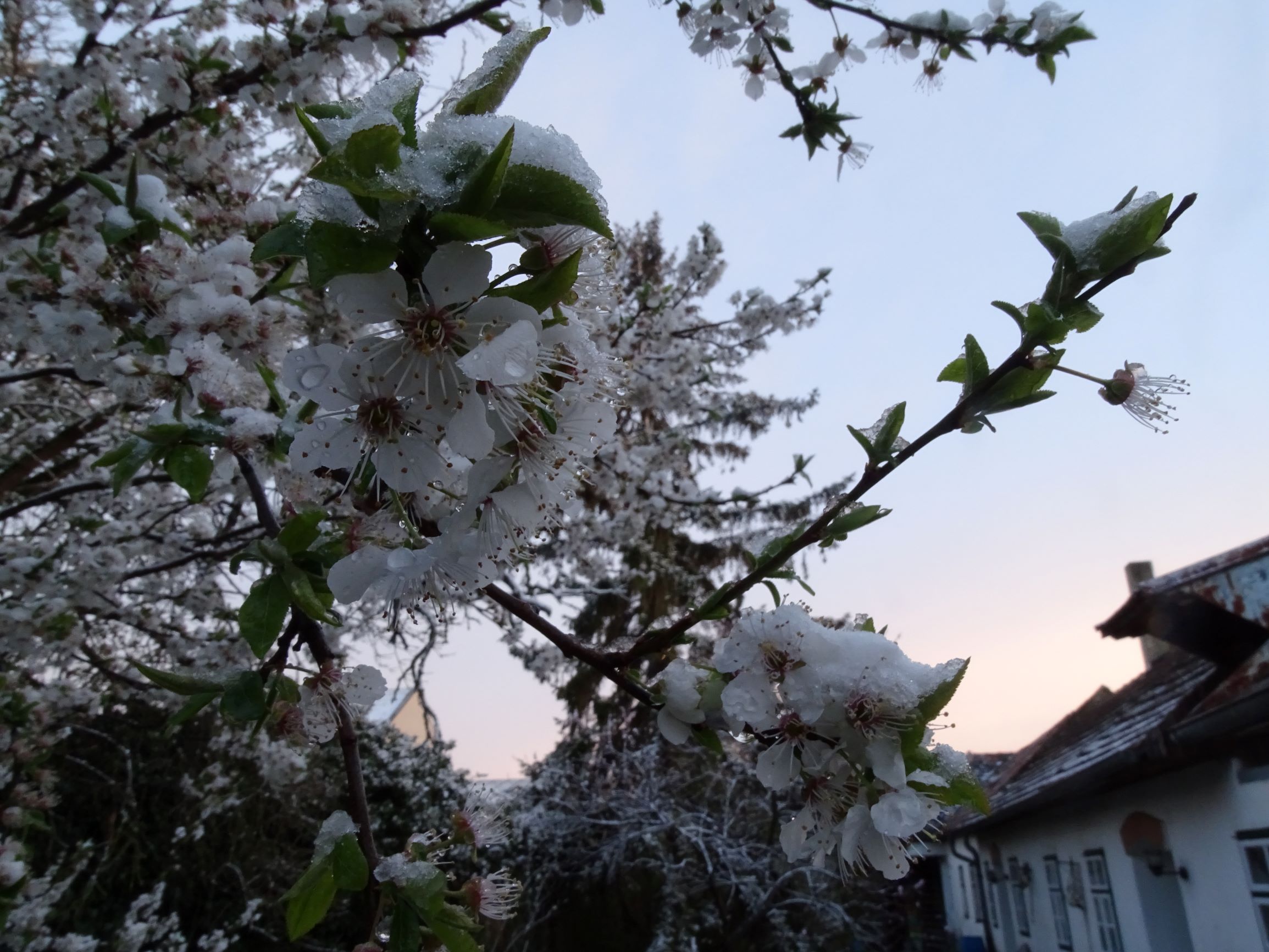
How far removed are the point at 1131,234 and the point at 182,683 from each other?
1.18m

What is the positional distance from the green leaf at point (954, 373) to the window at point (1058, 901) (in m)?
8.34

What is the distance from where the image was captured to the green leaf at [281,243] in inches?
28.4

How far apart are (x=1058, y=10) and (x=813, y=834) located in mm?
2780

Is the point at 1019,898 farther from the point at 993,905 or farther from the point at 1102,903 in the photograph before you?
the point at 1102,903

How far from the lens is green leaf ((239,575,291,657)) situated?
0.95 m

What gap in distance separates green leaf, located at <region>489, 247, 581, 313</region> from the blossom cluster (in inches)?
17.6

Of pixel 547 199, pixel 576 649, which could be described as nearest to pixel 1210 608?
pixel 576 649

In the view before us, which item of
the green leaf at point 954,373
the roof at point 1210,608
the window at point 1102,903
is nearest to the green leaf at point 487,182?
the green leaf at point 954,373

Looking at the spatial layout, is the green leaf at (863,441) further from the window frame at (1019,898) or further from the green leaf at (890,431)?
the window frame at (1019,898)

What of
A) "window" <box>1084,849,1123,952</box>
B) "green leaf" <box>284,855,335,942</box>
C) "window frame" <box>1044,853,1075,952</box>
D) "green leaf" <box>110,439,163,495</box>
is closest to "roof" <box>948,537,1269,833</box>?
"window" <box>1084,849,1123,952</box>

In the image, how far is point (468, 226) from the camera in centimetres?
63

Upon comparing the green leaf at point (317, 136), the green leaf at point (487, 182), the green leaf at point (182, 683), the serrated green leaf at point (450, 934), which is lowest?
the serrated green leaf at point (450, 934)

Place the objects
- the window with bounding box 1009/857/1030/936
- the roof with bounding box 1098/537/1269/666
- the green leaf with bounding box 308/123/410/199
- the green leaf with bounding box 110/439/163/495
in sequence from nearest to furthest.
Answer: the green leaf with bounding box 308/123/410/199
the green leaf with bounding box 110/439/163/495
the roof with bounding box 1098/537/1269/666
the window with bounding box 1009/857/1030/936

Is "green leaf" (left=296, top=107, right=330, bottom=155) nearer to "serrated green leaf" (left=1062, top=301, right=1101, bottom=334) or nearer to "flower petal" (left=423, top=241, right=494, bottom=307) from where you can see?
"flower petal" (left=423, top=241, right=494, bottom=307)
